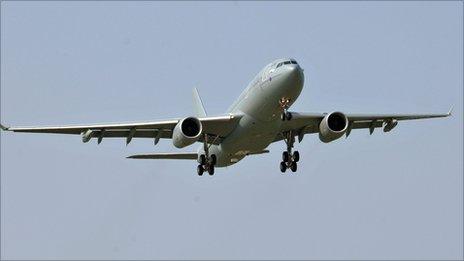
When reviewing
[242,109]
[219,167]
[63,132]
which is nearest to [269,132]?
[242,109]

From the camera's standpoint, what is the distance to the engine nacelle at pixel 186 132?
54719mm

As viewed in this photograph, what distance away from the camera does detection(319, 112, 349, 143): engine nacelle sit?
185ft

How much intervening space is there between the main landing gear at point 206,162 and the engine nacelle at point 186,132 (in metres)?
3.33

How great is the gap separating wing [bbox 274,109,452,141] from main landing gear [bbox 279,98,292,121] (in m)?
2.32

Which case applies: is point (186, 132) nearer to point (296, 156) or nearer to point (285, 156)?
point (285, 156)

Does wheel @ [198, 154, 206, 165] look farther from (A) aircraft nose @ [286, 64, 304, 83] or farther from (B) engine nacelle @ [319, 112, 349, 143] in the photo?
(A) aircraft nose @ [286, 64, 304, 83]

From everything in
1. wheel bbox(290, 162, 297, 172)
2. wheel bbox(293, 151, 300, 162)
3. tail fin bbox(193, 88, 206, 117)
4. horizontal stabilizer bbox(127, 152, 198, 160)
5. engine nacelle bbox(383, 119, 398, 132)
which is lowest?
wheel bbox(290, 162, 297, 172)

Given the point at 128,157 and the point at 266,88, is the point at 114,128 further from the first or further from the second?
the point at 266,88

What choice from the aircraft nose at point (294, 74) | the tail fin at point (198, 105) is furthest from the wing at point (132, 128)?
the tail fin at point (198, 105)

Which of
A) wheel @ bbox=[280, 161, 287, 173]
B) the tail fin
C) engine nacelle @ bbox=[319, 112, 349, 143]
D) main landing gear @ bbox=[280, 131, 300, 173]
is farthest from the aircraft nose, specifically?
the tail fin

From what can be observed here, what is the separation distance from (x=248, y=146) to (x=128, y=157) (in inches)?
291

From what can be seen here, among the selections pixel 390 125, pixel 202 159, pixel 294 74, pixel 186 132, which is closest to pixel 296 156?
pixel 202 159

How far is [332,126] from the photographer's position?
186ft

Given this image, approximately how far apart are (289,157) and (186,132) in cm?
726
